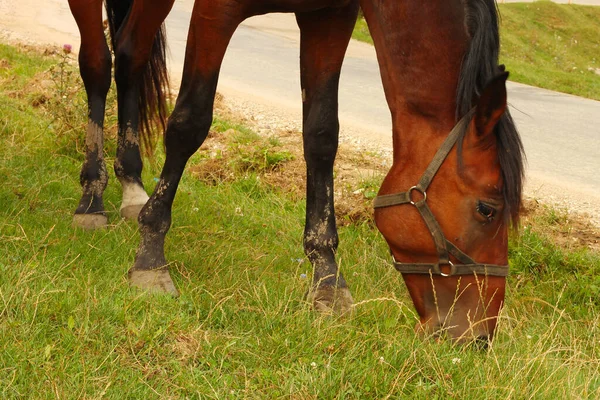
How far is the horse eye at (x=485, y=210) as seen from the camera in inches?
117

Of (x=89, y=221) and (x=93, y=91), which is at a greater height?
(x=93, y=91)

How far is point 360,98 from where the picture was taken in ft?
32.2

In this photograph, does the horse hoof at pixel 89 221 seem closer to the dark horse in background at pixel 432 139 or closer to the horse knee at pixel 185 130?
the dark horse in background at pixel 432 139

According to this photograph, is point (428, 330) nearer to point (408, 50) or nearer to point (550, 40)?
point (408, 50)

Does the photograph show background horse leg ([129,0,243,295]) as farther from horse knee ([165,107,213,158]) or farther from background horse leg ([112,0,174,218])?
background horse leg ([112,0,174,218])

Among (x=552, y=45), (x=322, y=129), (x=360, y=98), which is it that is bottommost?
(x=552, y=45)

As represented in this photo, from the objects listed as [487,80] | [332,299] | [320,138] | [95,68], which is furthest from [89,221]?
[487,80]

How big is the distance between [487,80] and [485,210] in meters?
0.50

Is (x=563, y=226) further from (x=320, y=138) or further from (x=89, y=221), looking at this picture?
(x=89, y=221)

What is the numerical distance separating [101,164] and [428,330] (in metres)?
2.60

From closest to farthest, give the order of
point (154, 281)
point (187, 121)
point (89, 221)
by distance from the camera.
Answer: point (154, 281) < point (187, 121) < point (89, 221)

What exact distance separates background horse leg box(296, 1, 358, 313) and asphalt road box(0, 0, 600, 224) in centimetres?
204

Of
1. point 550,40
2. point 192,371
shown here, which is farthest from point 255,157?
point 550,40

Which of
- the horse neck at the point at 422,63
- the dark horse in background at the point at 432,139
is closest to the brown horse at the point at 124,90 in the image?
the dark horse in background at the point at 432,139
